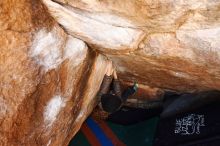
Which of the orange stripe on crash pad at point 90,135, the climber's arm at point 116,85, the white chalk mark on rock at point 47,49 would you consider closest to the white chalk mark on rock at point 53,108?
the white chalk mark on rock at point 47,49

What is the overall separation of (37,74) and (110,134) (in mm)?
1348

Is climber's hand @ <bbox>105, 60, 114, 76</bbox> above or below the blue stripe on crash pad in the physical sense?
above

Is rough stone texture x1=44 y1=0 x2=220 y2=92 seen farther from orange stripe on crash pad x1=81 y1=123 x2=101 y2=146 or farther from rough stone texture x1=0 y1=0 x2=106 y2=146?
orange stripe on crash pad x1=81 y1=123 x2=101 y2=146

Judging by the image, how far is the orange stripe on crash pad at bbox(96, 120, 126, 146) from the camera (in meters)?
2.87

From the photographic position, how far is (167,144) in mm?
2525

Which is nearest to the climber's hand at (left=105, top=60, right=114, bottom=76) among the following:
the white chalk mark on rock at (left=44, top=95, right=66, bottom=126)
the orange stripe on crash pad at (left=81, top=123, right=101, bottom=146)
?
the white chalk mark on rock at (left=44, top=95, right=66, bottom=126)

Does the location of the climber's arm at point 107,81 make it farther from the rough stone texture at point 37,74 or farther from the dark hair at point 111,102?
the rough stone texture at point 37,74

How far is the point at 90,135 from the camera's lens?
289cm

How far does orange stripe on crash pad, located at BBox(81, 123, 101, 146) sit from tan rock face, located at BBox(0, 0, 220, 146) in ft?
2.44

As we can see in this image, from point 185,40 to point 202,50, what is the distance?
0.34 feet

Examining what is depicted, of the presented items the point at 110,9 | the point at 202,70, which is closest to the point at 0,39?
the point at 110,9

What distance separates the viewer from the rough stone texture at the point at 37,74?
1.53m

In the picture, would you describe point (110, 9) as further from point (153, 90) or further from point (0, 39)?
point (153, 90)

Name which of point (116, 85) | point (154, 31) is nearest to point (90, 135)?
point (116, 85)
